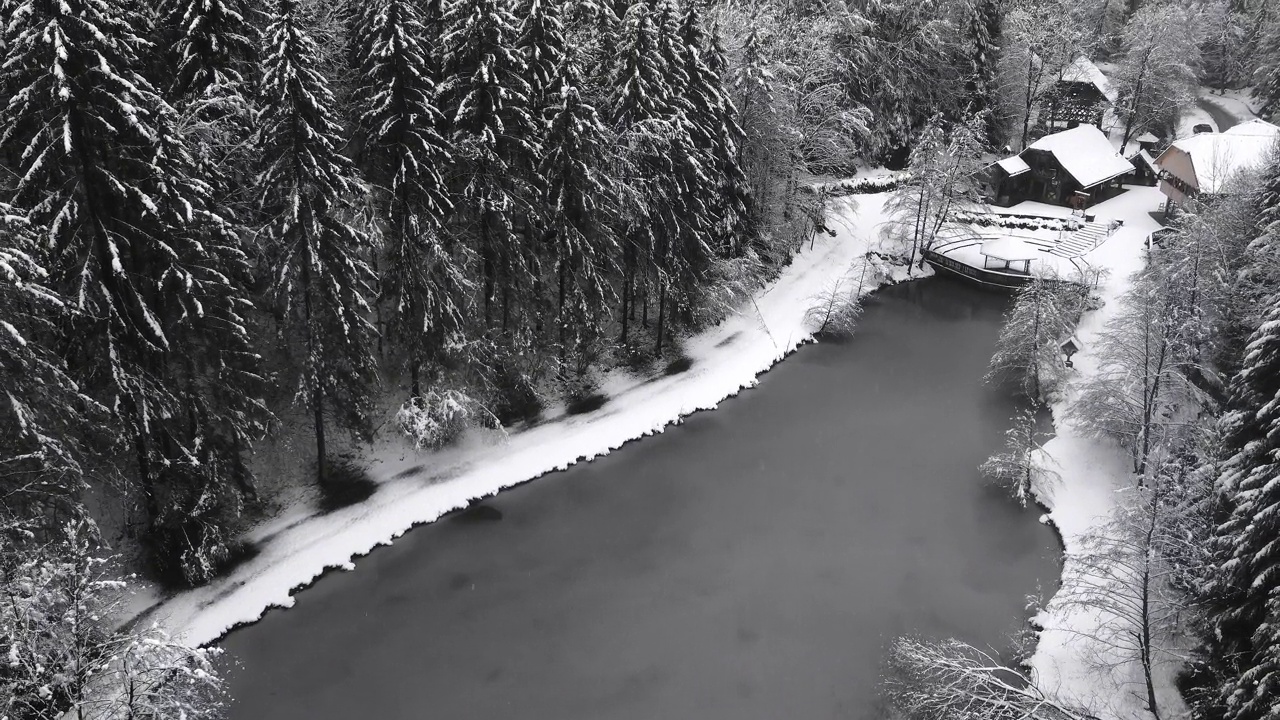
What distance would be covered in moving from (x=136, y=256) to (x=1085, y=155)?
56561 mm

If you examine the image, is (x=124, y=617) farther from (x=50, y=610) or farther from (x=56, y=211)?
(x=56, y=211)

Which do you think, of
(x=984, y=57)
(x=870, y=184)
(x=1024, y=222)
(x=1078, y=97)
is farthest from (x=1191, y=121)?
(x=870, y=184)

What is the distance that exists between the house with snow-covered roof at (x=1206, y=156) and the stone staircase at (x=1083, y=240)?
420 cm

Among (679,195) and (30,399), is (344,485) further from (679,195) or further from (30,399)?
(679,195)

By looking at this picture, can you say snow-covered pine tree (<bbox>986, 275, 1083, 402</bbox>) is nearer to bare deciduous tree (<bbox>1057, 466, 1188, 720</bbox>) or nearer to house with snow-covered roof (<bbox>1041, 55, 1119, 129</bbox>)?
bare deciduous tree (<bbox>1057, 466, 1188, 720</bbox>)

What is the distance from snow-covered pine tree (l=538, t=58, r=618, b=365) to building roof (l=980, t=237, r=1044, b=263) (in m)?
24.2

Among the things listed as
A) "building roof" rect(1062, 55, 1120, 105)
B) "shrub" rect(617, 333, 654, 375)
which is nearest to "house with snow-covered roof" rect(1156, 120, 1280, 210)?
"building roof" rect(1062, 55, 1120, 105)

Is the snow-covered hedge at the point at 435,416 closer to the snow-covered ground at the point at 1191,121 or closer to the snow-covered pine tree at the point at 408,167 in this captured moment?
the snow-covered pine tree at the point at 408,167

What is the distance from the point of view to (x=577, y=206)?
31.3 m

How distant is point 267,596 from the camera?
23.8 metres

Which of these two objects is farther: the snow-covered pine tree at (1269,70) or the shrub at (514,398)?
the snow-covered pine tree at (1269,70)

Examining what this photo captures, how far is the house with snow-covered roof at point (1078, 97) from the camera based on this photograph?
62750 mm

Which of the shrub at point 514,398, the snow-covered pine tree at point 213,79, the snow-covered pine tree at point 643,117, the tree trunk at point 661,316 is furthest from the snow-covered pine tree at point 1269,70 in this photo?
the snow-covered pine tree at point 213,79

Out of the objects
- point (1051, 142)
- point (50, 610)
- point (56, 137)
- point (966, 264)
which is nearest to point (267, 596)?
point (50, 610)
